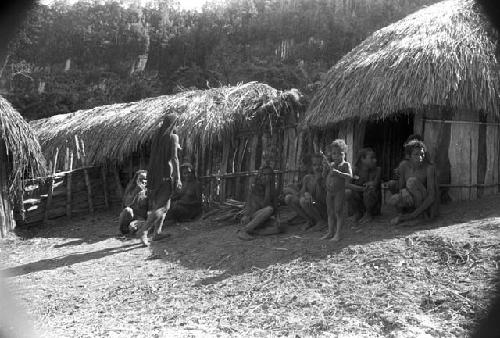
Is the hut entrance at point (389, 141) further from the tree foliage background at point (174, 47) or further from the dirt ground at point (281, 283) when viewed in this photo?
the tree foliage background at point (174, 47)

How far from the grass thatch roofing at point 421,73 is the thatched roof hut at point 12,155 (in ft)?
17.6

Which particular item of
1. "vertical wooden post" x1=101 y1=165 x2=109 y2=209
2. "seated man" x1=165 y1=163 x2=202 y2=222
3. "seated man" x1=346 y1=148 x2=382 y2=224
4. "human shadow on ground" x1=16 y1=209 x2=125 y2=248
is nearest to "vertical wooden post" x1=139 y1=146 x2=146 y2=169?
"vertical wooden post" x1=101 y1=165 x2=109 y2=209

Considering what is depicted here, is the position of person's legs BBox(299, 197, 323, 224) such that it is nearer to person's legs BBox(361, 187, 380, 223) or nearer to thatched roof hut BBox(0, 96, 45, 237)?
person's legs BBox(361, 187, 380, 223)

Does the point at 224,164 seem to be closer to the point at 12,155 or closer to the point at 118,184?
the point at 118,184

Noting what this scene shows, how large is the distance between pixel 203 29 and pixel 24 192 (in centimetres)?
2237

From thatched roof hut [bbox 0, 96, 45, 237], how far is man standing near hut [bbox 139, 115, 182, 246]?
11.6 ft

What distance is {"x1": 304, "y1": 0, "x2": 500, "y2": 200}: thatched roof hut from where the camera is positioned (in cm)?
734

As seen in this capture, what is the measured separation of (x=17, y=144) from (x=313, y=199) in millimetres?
5708

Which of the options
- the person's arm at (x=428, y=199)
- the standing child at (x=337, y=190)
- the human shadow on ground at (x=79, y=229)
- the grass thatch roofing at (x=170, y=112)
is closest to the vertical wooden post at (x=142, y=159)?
the grass thatch roofing at (x=170, y=112)

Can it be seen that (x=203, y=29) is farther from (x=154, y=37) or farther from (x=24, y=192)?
(x=24, y=192)

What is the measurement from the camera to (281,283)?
514cm

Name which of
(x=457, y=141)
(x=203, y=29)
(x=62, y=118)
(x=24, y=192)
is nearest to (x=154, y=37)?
(x=203, y=29)

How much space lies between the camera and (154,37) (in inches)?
1187

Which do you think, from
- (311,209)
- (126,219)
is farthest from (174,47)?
(311,209)
